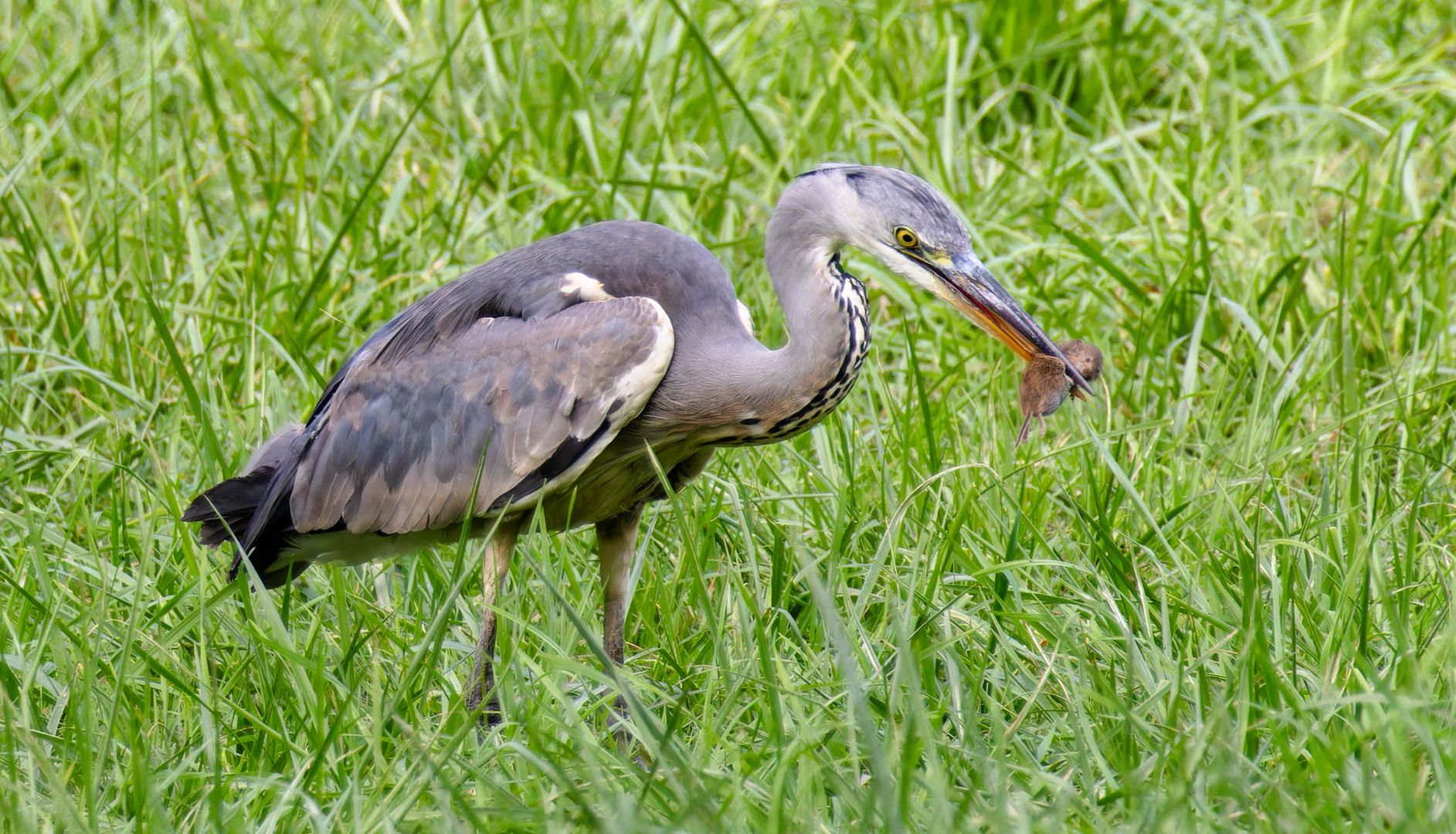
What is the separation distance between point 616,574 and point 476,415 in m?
0.52

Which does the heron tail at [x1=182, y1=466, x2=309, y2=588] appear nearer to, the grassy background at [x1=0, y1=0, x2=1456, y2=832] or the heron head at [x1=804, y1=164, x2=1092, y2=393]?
the grassy background at [x1=0, y1=0, x2=1456, y2=832]

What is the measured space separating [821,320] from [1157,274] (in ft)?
7.03

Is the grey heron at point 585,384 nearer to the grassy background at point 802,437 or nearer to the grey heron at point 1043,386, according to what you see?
the grey heron at point 1043,386

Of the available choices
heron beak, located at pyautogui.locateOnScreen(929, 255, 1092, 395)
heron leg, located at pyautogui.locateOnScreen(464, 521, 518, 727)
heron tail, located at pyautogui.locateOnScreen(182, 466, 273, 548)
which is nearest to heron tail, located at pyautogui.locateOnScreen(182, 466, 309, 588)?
heron tail, located at pyautogui.locateOnScreen(182, 466, 273, 548)

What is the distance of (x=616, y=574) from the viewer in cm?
396

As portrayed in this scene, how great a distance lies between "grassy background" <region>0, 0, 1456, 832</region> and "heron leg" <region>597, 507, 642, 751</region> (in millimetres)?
73

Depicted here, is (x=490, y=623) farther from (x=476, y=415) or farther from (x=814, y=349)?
(x=814, y=349)

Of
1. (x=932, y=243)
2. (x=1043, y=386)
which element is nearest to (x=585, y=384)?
(x=932, y=243)

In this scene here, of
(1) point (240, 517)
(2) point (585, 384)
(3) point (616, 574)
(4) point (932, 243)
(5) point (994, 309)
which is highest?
(4) point (932, 243)

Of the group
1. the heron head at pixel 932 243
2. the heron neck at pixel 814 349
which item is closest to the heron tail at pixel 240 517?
the heron neck at pixel 814 349

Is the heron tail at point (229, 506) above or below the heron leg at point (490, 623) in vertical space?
above

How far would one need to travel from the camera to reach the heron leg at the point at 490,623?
11.9 ft

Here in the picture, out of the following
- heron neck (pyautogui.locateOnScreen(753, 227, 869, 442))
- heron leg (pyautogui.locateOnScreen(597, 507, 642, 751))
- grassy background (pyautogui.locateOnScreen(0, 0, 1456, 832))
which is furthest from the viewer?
heron leg (pyautogui.locateOnScreen(597, 507, 642, 751))

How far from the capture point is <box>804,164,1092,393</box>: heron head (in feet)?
11.7
